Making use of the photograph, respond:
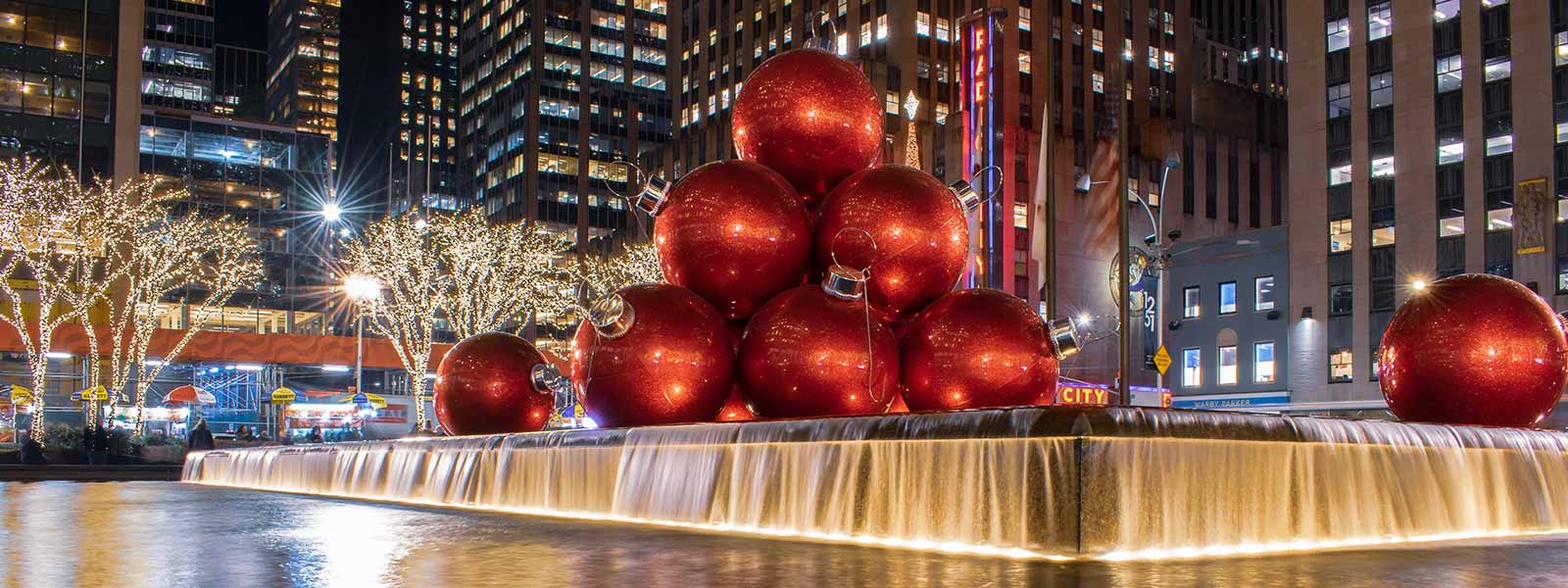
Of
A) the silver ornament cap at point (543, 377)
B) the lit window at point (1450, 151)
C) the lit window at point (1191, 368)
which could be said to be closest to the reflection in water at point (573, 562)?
the silver ornament cap at point (543, 377)

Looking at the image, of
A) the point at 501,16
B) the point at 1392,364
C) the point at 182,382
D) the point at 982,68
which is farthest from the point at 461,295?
the point at 501,16

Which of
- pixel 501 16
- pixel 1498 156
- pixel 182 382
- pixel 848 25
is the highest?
pixel 501 16

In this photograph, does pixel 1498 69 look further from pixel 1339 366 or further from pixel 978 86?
pixel 978 86

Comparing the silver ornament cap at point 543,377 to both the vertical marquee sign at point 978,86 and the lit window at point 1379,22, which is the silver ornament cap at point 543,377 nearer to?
the vertical marquee sign at point 978,86

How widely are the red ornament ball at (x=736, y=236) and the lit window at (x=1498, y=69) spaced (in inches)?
2003

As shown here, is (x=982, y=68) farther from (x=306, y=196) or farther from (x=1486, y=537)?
(x=306, y=196)

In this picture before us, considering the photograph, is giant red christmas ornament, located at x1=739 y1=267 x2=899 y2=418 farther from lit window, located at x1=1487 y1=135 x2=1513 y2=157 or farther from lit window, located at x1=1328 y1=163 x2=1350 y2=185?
lit window, located at x1=1328 y1=163 x2=1350 y2=185

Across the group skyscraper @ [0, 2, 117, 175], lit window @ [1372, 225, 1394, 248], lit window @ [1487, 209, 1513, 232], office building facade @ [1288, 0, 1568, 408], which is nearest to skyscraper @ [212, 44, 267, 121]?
skyscraper @ [0, 2, 117, 175]

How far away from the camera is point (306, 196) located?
83.8m

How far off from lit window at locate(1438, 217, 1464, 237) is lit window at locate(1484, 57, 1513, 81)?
559 cm

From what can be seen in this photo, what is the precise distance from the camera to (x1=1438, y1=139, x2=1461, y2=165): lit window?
53500 millimetres

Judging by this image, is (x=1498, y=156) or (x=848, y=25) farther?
(x=848, y=25)

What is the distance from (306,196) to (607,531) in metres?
81.0

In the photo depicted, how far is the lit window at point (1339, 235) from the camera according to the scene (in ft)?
187
